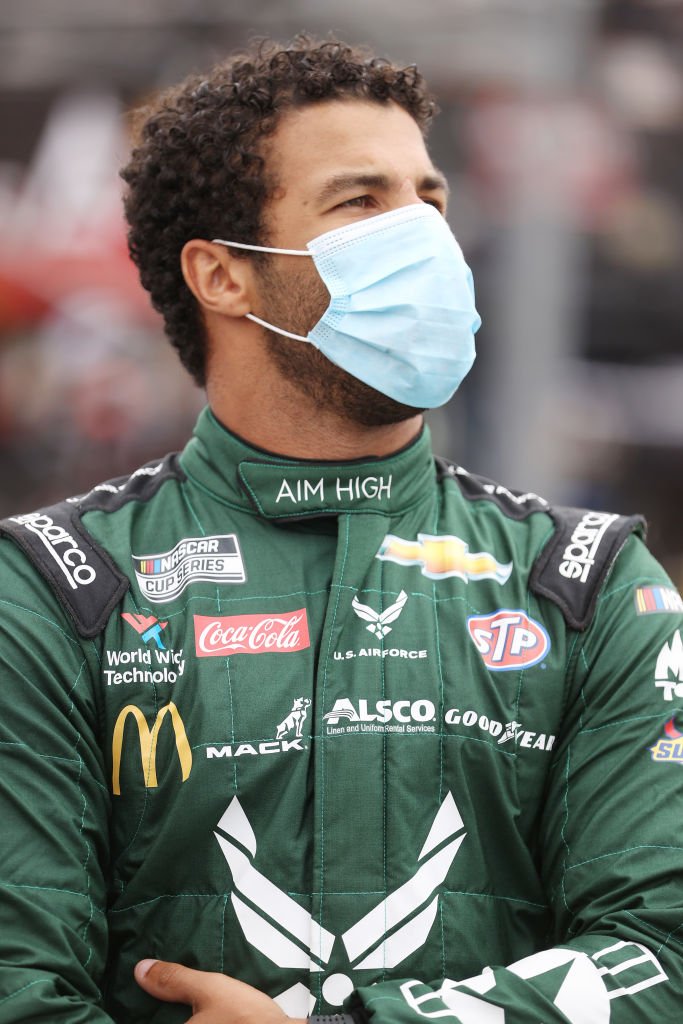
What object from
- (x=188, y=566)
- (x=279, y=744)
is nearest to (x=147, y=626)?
(x=188, y=566)

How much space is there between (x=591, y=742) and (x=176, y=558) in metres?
0.83

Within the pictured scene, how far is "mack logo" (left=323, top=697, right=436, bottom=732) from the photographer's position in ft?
7.62

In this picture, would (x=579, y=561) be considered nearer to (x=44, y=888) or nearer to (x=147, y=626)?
(x=147, y=626)

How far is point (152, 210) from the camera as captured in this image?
3039mm

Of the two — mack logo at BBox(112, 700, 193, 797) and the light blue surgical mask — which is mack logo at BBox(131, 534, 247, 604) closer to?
mack logo at BBox(112, 700, 193, 797)

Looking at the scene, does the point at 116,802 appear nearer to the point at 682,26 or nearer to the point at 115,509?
the point at 115,509

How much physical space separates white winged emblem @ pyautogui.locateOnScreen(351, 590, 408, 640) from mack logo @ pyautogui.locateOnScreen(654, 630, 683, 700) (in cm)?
47

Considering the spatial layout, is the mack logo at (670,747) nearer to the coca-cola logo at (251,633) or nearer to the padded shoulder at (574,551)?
the padded shoulder at (574,551)

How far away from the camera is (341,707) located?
2332mm

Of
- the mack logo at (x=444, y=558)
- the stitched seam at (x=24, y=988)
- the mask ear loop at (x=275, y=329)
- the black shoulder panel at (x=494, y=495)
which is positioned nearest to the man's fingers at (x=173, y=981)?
the stitched seam at (x=24, y=988)

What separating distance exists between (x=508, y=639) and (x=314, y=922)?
0.61 m

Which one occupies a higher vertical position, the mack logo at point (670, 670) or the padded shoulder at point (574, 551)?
the padded shoulder at point (574, 551)

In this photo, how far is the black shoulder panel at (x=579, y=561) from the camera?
247cm

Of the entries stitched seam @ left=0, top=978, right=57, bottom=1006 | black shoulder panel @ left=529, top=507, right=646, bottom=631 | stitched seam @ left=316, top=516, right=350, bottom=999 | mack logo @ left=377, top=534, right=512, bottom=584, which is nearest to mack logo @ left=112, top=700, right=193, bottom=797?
stitched seam @ left=316, top=516, right=350, bottom=999
